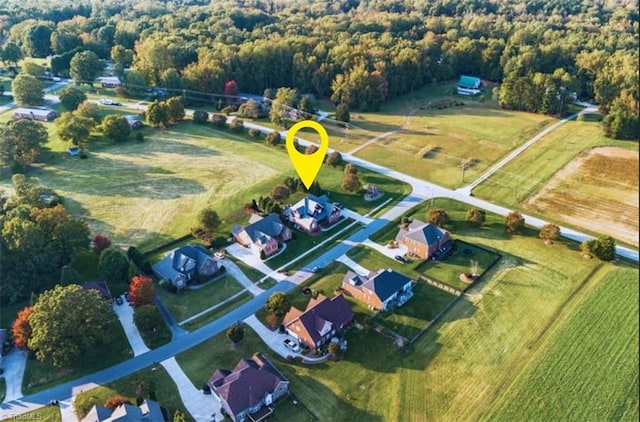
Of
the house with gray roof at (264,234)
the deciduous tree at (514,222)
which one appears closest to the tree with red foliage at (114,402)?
the house with gray roof at (264,234)

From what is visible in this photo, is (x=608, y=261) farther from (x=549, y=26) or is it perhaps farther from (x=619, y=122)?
(x=549, y=26)

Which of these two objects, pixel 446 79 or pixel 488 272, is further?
pixel 446 79

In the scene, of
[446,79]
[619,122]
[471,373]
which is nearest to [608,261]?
[471,373]

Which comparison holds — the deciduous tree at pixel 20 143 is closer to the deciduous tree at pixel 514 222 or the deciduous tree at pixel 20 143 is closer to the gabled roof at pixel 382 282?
the gabled roof at pixel 382 282

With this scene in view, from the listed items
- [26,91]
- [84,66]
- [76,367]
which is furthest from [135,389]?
[84,66]

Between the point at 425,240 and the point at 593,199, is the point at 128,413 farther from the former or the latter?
the point at 593,199

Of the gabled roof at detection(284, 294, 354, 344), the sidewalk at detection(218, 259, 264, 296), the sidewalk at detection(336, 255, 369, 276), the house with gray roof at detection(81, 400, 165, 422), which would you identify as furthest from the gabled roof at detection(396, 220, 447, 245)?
the house with gray roof at detection(81, 400, 165, 422)

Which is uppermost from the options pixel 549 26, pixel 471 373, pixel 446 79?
pixel 549 26

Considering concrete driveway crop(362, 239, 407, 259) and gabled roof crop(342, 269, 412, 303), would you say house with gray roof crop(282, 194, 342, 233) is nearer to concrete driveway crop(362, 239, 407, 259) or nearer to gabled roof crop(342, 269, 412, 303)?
concrete driveway crop(362, 239, 407, 259)
